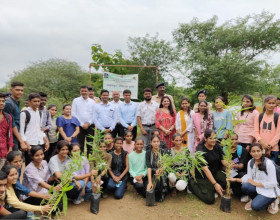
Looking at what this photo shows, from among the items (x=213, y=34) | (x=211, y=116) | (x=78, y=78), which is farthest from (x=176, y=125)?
(x=78, y=78)

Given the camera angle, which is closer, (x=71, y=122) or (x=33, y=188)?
(x=33, y=188)

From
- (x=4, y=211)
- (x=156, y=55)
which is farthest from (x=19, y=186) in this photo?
(x=156, y=55)

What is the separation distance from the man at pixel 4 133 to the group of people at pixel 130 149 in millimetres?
15

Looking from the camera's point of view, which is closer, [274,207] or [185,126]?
[274,207]

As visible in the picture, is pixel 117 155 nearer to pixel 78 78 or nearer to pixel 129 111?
pixel 129 111

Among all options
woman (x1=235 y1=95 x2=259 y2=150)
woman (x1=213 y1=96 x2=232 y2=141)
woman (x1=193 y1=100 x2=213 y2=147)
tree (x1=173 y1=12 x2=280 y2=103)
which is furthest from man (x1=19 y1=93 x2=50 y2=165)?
tree (x1=173 y1=12 x2=280 y2=103)

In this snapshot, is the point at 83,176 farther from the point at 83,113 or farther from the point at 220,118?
the point at 220,118

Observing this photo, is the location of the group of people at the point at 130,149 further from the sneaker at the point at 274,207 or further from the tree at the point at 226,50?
the tree at the point at 226,50

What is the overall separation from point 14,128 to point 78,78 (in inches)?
897

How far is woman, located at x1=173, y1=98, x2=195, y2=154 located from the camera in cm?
505

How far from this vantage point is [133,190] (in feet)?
15.3

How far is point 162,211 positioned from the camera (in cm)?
387

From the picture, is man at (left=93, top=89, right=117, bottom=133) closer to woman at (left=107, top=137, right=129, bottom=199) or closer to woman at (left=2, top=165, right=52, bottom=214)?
woman at (left=107, top=137, right=129, bottom=199)

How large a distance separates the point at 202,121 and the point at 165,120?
0.83 m
